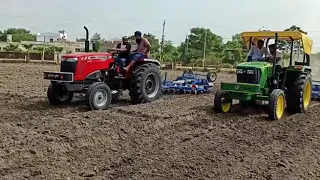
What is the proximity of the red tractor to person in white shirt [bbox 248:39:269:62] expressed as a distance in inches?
92.3

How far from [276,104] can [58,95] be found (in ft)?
15.7

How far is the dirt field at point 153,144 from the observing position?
18.2 feet

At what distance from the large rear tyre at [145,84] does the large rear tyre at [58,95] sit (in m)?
1.46

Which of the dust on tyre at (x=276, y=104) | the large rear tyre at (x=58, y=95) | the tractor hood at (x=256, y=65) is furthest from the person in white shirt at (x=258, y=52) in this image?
the large rear tyre at (x=58, y=95)

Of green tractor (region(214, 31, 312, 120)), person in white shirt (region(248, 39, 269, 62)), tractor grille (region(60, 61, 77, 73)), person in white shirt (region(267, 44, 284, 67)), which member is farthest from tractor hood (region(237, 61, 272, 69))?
tractor grille (region(60, 61, 77, 73))

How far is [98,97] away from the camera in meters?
9.62

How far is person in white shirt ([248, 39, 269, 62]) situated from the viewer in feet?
34.0

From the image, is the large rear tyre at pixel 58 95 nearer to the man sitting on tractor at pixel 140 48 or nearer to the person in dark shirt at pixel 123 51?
the person in dark shirt at pixel 123 51

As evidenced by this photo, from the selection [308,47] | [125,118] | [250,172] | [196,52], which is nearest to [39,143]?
[125,118]

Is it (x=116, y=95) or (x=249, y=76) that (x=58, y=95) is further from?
(x=249, y=76)

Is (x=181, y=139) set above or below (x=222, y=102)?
below

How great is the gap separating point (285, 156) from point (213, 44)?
52.5 metres

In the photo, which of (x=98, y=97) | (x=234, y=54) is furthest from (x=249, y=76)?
(x=234, y=54)

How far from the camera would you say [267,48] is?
1043 cm
